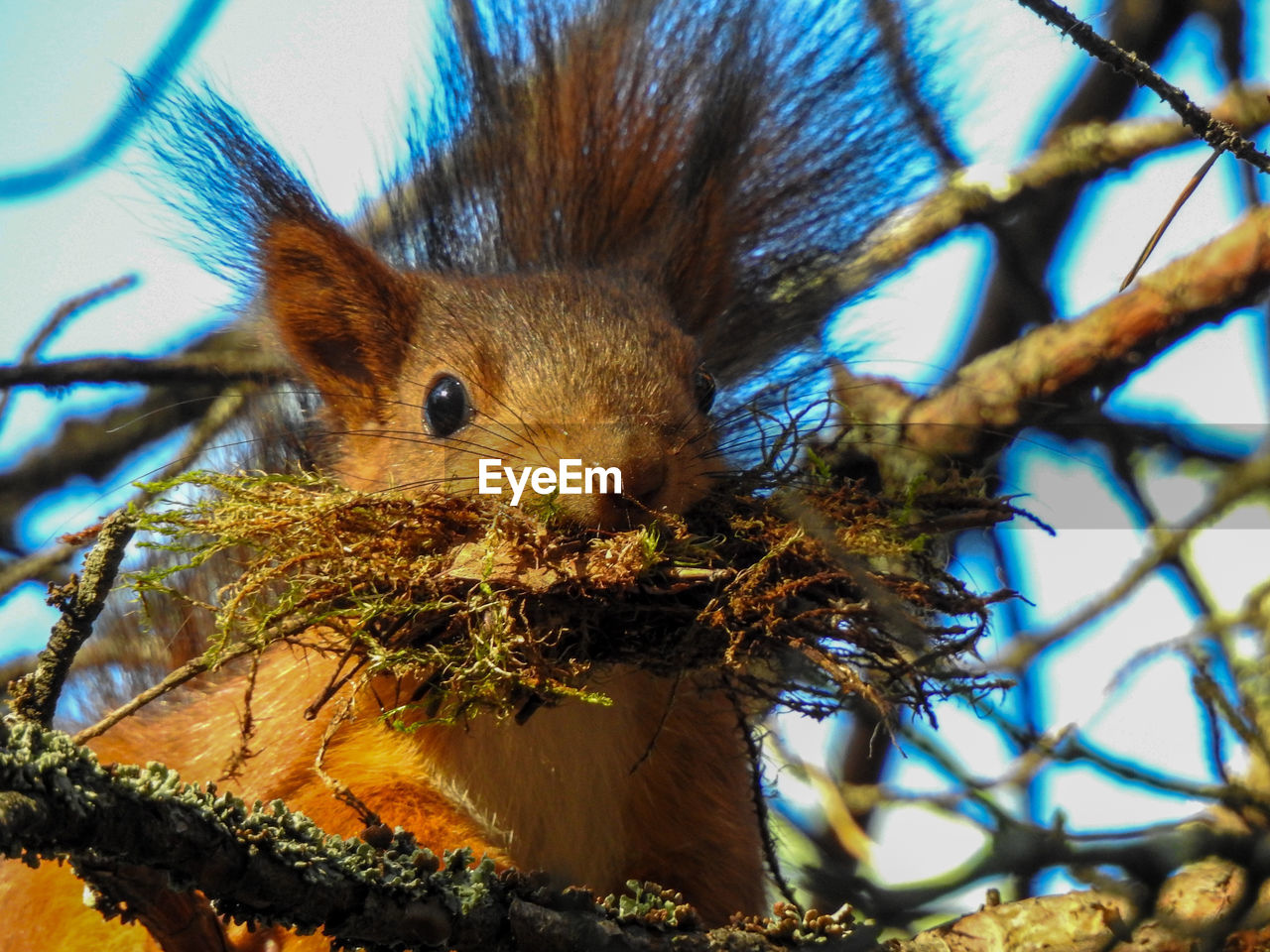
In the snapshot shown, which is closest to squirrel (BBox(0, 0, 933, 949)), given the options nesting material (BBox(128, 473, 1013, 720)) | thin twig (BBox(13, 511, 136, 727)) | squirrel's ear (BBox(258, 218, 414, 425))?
squirrel's ear (BBox(258, 218, 414, 425))

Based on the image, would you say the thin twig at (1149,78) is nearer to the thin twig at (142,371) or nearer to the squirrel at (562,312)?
the squirrel at (562,312)

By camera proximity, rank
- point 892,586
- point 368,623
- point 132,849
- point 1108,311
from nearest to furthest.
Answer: point 132,849 < point 368,623 < point 892,586 < point 1108,311

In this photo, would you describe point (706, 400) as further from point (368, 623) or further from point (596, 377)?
point (368, 623)

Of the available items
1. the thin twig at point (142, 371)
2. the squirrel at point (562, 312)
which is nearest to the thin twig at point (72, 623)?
the squirrel at point (562, 312)

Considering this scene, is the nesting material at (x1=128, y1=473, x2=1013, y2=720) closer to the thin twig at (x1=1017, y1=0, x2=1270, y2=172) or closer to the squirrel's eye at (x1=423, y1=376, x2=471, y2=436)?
the squirrel's eye at (x1=423, y1=376, x2=471, y2=436)

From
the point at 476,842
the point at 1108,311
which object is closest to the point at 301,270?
the point at 476,842

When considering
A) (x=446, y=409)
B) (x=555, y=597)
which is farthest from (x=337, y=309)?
(x=555, y=597)

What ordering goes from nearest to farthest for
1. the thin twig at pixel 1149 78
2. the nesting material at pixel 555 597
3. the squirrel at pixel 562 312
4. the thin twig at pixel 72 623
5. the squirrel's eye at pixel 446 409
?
the thin twig at pixel 72 623
the thin twig at pixel 1149 78
the nesting material at pixel 555 597
the squirrel at pixel 562 312
the squirrel's eye at pixel 446 409
